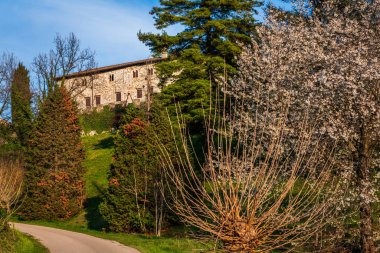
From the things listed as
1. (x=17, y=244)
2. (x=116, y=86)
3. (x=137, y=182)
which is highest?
(x=116, y=86)

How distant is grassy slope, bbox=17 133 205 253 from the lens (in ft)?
62.7

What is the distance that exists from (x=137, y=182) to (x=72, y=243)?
17.2ft

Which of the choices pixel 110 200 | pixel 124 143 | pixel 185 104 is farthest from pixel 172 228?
pixel 185 104

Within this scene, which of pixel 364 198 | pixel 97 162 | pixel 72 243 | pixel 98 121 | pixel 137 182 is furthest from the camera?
pixel 98 121

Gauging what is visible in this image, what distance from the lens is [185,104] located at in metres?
33.0

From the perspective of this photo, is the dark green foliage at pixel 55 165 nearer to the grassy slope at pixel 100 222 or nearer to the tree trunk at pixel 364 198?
the grassy slope at pixel 100 222

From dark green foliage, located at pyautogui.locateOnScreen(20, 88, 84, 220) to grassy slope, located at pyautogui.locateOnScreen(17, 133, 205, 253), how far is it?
1.16 metres

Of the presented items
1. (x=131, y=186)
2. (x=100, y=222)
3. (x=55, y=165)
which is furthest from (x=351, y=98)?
(x=55, y=165)

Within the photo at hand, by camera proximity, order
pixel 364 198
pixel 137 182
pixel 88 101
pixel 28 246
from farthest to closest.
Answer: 1. pixel 88 101
2. pixel 137 182
3. pixel 28 246
4. pixel 364 198

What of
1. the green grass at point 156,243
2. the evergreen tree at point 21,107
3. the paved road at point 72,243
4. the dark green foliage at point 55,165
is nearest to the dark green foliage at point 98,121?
the evergreen tree at point 21,107

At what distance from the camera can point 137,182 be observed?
25391 millimetres

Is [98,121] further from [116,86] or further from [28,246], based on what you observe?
[28,246]

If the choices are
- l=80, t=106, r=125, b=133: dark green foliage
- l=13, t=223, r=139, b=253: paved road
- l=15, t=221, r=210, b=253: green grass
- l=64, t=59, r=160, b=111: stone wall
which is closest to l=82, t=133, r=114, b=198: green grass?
l=80, t=106, r=125, b=133: dark green foliage

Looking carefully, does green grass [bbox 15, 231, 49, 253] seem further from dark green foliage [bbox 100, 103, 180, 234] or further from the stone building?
the stone building
